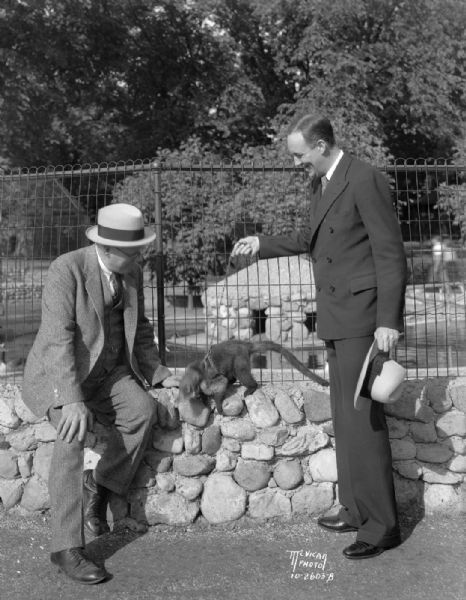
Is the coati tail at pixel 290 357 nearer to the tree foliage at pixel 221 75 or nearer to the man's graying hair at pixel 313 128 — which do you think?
the man's graying hair at pixel 313 128

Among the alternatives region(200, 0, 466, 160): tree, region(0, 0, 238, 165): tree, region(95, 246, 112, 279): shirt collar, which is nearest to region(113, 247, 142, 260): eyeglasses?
region(95, 246, 112, 279): shirt collar

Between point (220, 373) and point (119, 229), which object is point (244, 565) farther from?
point (119, 229)

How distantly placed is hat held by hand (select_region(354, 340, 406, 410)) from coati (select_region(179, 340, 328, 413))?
883 mm

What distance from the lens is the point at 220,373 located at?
4426mm

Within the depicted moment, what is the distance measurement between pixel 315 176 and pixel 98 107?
815 inches

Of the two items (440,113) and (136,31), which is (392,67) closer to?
(440,113)

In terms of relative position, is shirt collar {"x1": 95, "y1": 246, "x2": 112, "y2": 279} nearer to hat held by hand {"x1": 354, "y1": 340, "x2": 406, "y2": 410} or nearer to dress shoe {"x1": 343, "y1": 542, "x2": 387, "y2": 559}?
hat held by hand {"x1": 354, "y1": 340, "x2": 406, "y2": 410}

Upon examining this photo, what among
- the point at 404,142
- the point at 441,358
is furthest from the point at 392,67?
the point at 441,358

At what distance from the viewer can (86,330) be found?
3932mm

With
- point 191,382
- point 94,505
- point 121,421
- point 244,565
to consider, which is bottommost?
point 244,565

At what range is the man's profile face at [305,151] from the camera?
3787 millimetres

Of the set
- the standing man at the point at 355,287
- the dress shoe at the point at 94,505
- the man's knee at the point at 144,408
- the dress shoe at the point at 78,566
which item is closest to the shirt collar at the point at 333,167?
the standing man at the point at 355,287

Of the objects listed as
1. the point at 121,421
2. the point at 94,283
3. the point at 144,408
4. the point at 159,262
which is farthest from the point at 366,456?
the point at 159,262

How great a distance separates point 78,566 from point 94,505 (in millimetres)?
617
